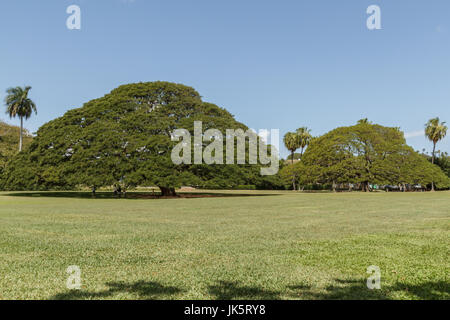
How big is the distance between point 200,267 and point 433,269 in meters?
4.11

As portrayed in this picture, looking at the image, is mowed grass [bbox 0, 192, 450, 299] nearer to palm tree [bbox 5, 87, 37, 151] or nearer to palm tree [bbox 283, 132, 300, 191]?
palm tree [bbox 5, 87, 37, 151]

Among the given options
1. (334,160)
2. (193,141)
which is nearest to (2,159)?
(193,141)

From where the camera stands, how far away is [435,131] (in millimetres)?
62938

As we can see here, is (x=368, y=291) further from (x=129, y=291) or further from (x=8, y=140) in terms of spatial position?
(x=8, y=140)

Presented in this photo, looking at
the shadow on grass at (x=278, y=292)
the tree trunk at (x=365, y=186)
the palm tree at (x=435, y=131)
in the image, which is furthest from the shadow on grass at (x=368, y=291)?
the palm tree at (x=435, y=131)

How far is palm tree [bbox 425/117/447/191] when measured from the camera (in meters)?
62.8

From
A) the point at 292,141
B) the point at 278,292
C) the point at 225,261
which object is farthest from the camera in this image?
the point at 292,141

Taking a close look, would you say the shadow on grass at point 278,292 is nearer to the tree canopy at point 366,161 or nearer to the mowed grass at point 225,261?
the mowed grass at point 225,261

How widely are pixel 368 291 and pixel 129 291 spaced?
3.37m

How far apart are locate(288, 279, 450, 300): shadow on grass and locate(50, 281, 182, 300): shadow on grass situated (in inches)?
71.5

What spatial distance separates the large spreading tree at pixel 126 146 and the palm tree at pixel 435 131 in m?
43.7

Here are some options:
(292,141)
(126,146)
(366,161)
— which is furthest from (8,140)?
(366,161)

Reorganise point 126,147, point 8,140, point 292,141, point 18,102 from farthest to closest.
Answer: point 292,141 → point 8,140 → point 18,102 → point 126,147
